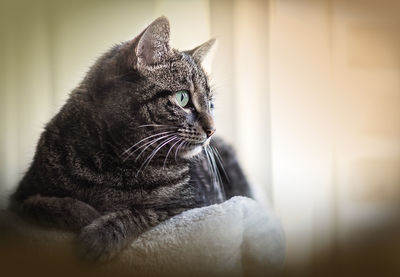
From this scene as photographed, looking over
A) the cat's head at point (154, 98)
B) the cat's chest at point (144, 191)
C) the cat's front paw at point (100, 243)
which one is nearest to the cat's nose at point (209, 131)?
the cat's head at point (154, 98)

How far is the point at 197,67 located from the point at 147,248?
1.23 ft

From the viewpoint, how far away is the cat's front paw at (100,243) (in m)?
0.78

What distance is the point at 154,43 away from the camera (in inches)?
33.7

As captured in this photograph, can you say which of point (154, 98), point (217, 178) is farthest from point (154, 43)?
point (217, 178)

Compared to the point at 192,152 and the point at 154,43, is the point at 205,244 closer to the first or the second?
the point at 192,152

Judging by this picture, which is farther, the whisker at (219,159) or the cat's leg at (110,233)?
the whisker at (219,159)

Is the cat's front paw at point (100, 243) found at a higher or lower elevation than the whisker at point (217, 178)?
lower

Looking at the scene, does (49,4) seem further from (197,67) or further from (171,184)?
(171,184)

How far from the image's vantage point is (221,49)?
3.18 feet

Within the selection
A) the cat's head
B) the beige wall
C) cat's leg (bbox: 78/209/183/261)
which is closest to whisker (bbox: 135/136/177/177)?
the cat's head

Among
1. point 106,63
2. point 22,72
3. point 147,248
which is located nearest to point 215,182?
point 147,248

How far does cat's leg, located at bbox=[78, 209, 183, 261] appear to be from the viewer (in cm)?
78

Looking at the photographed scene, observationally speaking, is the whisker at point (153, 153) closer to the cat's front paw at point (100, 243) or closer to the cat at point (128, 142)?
the cat at point (128, 142)

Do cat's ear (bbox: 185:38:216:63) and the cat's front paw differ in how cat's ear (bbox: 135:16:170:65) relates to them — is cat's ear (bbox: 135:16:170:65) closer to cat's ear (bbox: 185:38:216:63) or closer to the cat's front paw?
cat's ear (bbox: 185:38:216:63)
